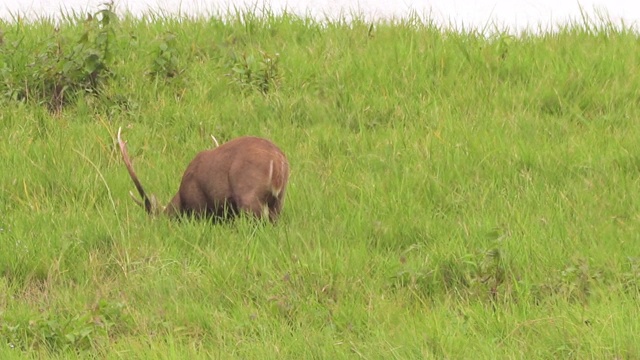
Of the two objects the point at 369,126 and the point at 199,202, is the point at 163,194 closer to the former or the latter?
the point at 199,202

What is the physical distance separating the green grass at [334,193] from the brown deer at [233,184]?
108 millimetres

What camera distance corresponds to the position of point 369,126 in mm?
7633

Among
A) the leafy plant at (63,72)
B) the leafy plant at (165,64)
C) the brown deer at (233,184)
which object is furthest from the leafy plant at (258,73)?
the brown deer at (233,184)

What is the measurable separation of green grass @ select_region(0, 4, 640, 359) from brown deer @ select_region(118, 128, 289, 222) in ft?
0.36

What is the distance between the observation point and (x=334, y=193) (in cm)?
660

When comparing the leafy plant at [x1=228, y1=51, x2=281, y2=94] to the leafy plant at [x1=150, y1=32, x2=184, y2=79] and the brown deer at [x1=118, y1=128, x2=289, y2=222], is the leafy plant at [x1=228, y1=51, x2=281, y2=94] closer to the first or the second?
the leafy plant at [x1=150, y1=32, x2=184, y2=79]

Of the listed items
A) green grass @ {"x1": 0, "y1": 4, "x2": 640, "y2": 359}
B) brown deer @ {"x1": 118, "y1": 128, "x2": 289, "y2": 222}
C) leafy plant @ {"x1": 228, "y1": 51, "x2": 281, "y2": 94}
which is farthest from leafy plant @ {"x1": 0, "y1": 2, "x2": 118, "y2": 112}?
brown deer @ {"x1": 118, "y1": 128, "x2": 289, "y2": 222}

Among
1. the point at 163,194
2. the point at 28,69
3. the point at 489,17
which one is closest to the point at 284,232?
the point at 163,194

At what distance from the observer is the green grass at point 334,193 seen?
5188 millimetres

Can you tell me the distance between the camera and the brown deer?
6.05m

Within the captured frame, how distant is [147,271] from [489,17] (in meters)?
4.12

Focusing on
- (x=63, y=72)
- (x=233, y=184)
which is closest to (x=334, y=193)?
(x=233, y=184)

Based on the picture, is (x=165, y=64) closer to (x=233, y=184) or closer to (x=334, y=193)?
(x=334, y=193)

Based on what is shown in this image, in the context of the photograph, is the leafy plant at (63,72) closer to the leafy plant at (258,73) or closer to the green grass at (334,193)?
the green grass at (334,193)
